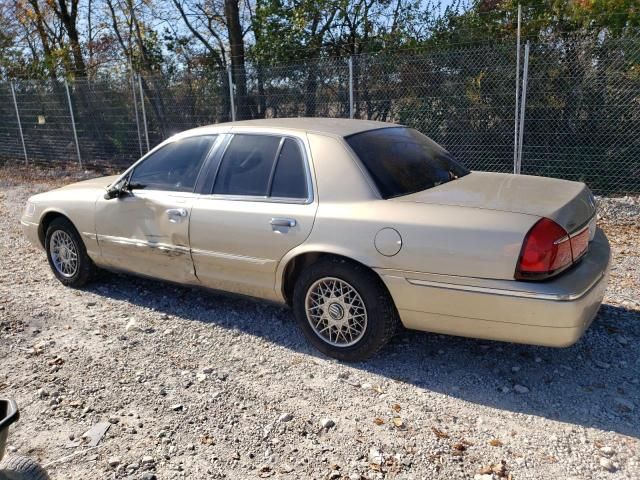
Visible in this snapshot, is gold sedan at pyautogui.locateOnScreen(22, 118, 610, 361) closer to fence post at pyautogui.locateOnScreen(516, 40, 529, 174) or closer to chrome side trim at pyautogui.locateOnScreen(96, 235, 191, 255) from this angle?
chrome side trim at pyautogui.locateOnScreen(96, 235, 191, 255)

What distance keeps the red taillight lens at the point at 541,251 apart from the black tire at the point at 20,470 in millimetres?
2472

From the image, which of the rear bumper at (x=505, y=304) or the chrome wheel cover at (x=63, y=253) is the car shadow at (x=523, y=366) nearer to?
the rear bumper at (x=505, y=304)

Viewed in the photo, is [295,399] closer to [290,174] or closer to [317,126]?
[290,174]

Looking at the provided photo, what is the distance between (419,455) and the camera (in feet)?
9.27

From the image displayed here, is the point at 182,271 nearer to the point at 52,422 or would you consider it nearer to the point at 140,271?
the point at 140,271

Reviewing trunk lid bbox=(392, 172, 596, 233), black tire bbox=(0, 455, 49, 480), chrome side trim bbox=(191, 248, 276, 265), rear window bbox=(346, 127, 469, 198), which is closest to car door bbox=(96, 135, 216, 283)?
→ chrome side trim bbox=(191, 248, 276, 265)

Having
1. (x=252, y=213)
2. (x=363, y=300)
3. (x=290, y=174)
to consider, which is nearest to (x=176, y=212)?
(x=252, y=213)

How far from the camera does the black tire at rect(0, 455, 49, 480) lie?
216cm

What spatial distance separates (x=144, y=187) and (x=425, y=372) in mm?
2710

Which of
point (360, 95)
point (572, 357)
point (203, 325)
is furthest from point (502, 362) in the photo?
point (360, 95)

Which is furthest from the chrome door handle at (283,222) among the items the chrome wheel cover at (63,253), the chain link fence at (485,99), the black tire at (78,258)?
the chain link fence at (485,99)

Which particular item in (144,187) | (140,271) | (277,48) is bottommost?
(140,271)

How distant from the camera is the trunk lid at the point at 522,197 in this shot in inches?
128

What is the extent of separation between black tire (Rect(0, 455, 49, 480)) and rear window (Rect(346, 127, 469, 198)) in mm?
2370
